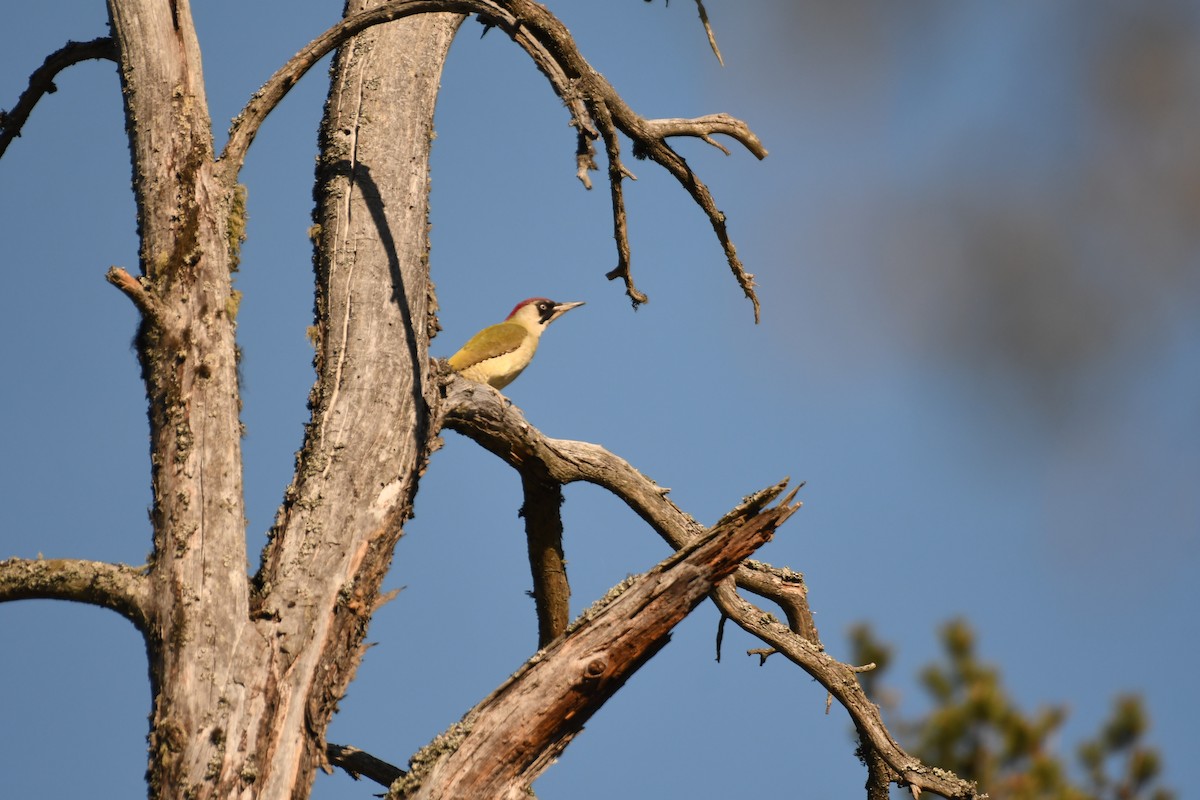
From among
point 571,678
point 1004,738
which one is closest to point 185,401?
point 571,678

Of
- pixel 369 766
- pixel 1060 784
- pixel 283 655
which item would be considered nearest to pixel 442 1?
pixel 283 655

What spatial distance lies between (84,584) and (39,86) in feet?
8.19

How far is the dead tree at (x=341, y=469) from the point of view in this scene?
4.08m

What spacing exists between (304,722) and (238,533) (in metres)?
0.73

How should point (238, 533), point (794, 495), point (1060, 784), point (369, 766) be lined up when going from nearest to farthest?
point (794, 495)
point (238, 533)
point (369, 766)
point (1060, 784)

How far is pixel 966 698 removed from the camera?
12.8 meters

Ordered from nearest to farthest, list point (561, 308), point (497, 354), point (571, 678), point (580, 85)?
point (571, 678) → point (580, 85) → point (497, 354) → point (561, 308)

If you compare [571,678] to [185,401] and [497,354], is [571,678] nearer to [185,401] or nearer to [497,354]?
[185,401]

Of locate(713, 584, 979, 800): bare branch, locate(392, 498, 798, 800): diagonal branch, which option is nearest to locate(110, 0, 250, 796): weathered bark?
locate(392, 498, 798, 800): diagonal branch

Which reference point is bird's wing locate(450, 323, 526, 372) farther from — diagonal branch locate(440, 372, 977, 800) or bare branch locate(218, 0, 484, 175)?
bare branch locate(218, 0, 484, 175)

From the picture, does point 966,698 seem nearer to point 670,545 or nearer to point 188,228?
point 670,545

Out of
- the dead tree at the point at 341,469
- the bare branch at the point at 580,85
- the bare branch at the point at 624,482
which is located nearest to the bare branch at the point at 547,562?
the dead tree at the point at 341,469

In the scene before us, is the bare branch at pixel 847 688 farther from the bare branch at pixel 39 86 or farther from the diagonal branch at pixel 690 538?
the bare branch at pixel 39 86

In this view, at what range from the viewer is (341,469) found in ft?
15.8
